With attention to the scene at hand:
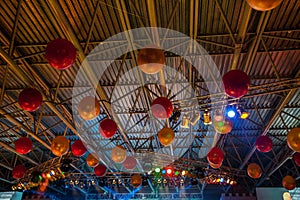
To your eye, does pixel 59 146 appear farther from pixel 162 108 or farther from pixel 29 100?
pixel 162 108

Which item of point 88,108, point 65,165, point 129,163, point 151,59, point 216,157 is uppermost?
point 65,165

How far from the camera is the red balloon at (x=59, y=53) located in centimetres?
378

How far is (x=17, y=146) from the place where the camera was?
6875 millimetres

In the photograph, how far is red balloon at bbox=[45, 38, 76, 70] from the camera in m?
3.78

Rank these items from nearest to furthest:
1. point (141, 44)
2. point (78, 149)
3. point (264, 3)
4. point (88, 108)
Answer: point (264, 3)
point (88, 108)
point (141, 44)
point (78, 149)

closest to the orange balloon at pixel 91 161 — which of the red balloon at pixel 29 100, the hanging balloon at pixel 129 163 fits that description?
the hanging balloon at pixel 129 163

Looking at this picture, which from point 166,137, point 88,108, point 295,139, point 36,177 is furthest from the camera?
point 36,177

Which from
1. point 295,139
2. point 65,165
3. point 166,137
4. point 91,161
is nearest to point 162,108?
point 166,137

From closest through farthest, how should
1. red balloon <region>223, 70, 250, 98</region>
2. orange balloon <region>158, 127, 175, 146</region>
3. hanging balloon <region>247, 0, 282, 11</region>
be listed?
1. hanging balloon <region>247, 0, 282, 11</region>
2. red balloon <region>223, 70, 250, 98</region>
3. orange balloon <region>158, 127, 175, 146</region>

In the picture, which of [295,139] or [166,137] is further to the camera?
[166,137]

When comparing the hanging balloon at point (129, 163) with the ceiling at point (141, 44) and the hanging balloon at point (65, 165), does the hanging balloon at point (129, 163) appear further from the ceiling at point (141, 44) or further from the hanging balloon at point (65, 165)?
the hanging balloon at point (65, 165)

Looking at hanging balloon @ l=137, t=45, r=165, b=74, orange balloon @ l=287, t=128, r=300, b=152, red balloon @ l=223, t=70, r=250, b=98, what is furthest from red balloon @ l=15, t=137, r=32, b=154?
orange balloon @ l=287, t=128, r=300, b=152

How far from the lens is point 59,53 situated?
12.4 ft

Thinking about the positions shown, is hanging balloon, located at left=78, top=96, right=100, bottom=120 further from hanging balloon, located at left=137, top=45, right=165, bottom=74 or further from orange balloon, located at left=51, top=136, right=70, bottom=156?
orange balloon, located at left=51, top=136, right=70, bottom=156
